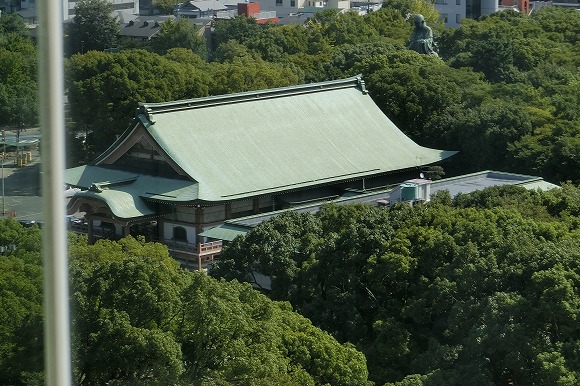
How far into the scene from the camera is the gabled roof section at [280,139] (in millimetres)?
27203

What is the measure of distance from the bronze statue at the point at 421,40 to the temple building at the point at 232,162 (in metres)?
13.4

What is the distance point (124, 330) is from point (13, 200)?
7172 mm

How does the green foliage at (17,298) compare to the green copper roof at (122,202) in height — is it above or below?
above

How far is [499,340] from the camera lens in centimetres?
1452

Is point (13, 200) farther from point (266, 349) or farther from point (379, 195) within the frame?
point (379, 195)

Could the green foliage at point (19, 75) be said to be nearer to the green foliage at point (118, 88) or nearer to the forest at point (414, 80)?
the forest at point (414, 80)

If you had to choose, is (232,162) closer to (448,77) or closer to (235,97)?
(235,97)

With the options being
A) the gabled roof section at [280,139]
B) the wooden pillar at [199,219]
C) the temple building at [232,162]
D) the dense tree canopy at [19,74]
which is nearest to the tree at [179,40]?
Result: the gabled roof section at [280,139]

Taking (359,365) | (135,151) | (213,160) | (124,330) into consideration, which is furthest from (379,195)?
(124,330)

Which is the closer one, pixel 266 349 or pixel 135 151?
pixel 266 349

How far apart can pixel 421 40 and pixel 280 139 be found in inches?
654

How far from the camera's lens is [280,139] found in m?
29.0

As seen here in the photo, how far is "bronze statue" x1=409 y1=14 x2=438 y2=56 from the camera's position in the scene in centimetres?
4428

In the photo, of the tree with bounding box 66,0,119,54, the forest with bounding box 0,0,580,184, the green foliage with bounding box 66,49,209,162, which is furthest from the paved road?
the tree with bounding box 66,0,119,54
